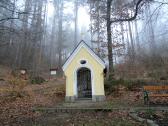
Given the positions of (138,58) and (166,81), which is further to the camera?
(138,58)

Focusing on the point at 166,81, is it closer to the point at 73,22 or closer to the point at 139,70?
the point at 139,70

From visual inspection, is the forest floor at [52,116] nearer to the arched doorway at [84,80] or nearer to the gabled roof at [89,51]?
the gabled roof at [89,51]

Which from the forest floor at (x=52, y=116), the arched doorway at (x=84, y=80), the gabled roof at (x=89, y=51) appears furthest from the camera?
the arched doorway at (x=84, y=80)

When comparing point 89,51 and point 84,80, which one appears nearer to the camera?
point 89,51

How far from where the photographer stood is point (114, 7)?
706 inches

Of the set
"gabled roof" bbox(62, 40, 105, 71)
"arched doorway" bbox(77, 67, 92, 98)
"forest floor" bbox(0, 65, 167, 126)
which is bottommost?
"forest floor" bbox(0, 65, 167, 126)

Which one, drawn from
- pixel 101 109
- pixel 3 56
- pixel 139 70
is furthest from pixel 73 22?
pixel 101 109

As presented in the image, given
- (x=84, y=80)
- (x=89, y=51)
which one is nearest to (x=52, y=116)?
(x=89, y=51)

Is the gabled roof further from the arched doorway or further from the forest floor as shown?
the forest floor

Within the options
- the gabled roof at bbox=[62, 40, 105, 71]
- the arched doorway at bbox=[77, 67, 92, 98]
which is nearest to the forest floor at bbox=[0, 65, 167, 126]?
the gabled roof at bbox=[62, 40, 105, 71]

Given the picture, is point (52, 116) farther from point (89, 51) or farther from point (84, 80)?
point (84, 80)

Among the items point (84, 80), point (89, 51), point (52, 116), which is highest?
point (89, 51)

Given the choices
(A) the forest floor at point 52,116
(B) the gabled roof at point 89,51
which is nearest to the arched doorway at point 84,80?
(B) the gabled roof at point 89,51

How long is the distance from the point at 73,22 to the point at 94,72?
26898 mm
